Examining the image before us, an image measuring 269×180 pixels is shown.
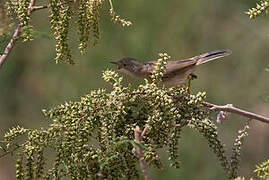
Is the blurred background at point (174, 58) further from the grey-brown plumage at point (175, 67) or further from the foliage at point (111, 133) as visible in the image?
the foliage at point (111, 133)

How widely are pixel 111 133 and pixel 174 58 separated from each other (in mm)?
4402

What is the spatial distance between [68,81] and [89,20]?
4.29 meters

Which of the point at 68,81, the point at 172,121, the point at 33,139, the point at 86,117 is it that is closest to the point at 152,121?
the point at 172,121

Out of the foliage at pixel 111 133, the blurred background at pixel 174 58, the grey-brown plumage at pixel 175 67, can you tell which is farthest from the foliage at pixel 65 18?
the blurred background at pixel 174 58

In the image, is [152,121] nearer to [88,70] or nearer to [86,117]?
[86,117]

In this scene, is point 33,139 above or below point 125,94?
below

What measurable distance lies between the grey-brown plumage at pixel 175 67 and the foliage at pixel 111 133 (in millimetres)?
1617

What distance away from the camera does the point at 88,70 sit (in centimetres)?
650

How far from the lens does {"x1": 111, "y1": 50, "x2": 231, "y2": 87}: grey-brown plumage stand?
4275 millimetres

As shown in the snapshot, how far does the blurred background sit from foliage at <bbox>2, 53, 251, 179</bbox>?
358 cm

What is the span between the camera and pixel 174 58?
650 cm

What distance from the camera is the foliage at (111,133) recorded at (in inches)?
85.1

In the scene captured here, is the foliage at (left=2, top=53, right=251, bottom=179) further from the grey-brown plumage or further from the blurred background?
the blurred background

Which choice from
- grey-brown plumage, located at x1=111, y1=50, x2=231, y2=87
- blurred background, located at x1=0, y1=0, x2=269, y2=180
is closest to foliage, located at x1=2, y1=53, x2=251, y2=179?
grey-brown plumage, located at x1=111, y1=50, x2=231, y2=87
